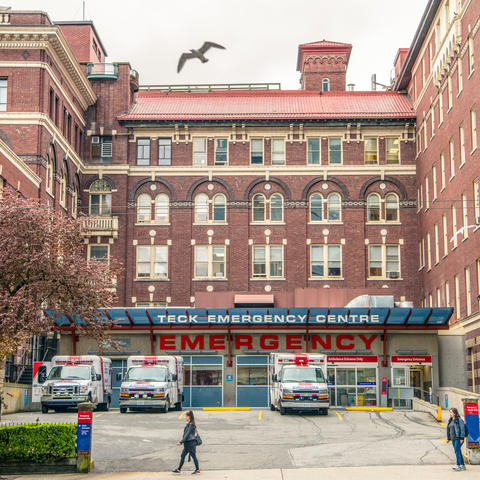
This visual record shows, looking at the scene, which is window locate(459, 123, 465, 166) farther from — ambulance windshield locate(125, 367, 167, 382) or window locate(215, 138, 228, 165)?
ambulance windshield locate(125, 367, 167, 382)

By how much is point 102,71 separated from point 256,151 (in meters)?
12.4

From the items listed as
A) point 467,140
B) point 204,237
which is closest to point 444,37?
point 467,140

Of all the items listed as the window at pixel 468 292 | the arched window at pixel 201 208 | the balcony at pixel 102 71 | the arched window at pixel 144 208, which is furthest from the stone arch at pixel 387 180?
A: the balcony at pixel 102 71

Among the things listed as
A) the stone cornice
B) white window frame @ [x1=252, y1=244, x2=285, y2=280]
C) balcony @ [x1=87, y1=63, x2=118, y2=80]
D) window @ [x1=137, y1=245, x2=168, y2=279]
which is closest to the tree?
the stone cornice

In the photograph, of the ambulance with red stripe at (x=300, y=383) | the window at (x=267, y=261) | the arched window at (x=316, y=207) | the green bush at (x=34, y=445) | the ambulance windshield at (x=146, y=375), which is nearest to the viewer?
the green bush at (x=34, y=445)

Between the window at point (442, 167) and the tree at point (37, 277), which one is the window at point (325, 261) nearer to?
the window at point (442, 167)

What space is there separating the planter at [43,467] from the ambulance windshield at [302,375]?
14.5m

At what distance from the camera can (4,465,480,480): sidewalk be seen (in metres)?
20.9

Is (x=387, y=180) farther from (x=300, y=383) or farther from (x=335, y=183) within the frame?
(x=300, y=383)

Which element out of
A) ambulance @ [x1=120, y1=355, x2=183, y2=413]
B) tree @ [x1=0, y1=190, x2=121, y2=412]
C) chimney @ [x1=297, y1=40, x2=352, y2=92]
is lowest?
ambulance @ [x1=120, y1=355, x2=183, y2=413]

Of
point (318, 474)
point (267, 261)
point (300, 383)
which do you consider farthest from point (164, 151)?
point (318, 474)

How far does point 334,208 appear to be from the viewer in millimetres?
58812

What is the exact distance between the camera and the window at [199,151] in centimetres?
5981

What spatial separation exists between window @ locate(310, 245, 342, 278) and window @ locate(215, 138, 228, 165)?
8665 millimetres
